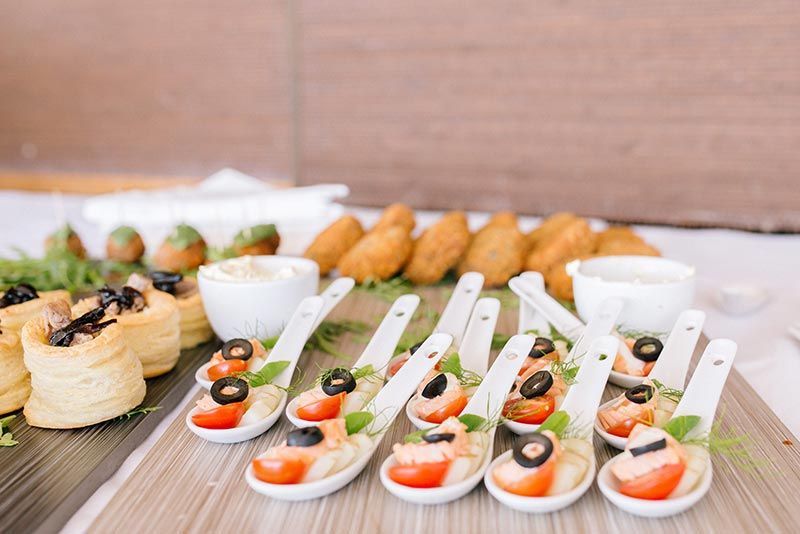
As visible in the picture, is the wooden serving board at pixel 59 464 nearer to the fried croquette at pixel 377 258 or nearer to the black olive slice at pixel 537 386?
the black olive slice at pixel 537 386

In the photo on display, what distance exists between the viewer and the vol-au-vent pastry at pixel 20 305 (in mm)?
1635

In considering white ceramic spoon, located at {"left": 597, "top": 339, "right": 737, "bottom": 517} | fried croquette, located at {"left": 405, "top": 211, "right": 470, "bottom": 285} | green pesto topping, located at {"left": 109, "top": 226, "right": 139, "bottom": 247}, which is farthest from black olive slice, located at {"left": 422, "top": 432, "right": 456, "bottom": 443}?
green pesto topping, located at {"left": 109, "top": 226, "right": 139, "bottom": 247}

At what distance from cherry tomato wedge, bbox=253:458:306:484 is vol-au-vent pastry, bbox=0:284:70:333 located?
34.4 inches

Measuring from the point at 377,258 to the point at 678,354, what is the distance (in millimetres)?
1137

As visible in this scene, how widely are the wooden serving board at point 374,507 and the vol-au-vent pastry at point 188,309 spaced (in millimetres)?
623

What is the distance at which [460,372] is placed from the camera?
1.42 metres

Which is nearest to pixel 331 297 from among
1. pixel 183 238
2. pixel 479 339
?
pixel 479 339

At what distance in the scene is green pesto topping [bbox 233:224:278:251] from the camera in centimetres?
Result: 244

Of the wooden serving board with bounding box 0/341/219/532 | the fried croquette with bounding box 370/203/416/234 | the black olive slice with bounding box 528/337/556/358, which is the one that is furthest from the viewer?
the fried croquette with bounding box 370/203/416/234

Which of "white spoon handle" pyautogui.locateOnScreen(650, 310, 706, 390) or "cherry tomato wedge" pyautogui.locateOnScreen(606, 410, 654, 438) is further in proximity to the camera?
"white spoon handle" pyautogui.locateOnScreen(650, 310, 706, 390)

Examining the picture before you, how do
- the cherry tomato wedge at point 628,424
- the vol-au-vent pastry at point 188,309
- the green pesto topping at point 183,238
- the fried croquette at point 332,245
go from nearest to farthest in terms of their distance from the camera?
1. the cherry tomato wedge at point 628,424
2. the vol-au-vent pastry at point 188,309
3. the green pesto topping at point 183,238
4. the fried croquette at point 332,245

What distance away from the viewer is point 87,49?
4.80 m

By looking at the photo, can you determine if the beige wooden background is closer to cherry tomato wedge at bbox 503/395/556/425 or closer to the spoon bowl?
cherry tomato wedge at bbox 503/395/556/425

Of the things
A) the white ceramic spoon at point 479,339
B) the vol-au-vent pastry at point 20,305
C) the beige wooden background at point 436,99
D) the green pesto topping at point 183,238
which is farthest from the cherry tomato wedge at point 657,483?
the beige wooden background at point 436,99
